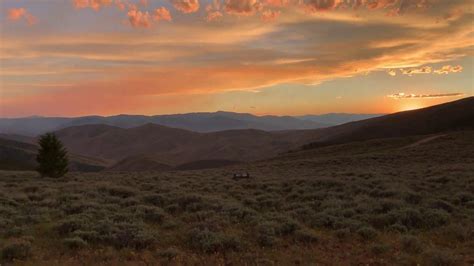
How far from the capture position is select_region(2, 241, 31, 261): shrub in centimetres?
946

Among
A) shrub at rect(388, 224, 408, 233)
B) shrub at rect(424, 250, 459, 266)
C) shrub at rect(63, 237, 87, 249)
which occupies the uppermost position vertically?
shrub at rect(63, 237, 87, 249)

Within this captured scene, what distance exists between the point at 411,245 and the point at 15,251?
405 inches

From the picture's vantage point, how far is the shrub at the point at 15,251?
31.0 ft

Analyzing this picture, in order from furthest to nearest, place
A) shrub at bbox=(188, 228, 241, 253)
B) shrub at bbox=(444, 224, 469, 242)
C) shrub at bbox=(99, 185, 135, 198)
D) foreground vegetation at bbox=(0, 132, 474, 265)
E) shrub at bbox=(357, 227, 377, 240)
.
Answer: shrub at bbox=(99, 185, 135, 198), shrub at bbox=(357, 227, 377, 240), shrub at bbox=(444, 224, 469, 242), shrub at bbox=(188, 228, 241, 253), foreground vegetation at bbox=(0, 132, 474, 265)

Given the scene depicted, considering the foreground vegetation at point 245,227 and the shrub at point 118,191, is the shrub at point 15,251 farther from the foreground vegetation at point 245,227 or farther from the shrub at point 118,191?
the shrub at point 118,191

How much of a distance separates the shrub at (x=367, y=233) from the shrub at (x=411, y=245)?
0.95 metres

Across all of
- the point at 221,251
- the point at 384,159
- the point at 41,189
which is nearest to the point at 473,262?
the point at 221,251

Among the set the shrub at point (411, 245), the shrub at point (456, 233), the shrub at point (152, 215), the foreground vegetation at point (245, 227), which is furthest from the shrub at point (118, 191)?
the shrub at point (456, 233)

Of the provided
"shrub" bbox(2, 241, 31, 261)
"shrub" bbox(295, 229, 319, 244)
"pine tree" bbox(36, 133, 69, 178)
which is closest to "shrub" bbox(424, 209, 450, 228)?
"shrub" bbox(295, 229, 319, 244)

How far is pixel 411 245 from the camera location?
10383mm

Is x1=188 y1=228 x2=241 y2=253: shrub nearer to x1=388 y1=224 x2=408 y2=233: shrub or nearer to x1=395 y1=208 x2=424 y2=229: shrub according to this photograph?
x1=388 y1=224 x2=408 y2=233: shrub

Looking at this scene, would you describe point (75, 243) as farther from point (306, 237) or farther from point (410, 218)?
point (410, 218)

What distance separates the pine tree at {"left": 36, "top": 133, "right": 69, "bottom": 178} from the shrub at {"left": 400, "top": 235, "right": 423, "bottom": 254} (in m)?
30.4

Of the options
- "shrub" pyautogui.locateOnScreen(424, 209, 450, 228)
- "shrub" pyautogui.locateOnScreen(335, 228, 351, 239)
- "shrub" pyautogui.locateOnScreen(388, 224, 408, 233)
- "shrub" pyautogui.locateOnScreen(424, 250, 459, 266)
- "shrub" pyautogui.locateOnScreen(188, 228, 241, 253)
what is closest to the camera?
"shrub" pyautogui.locateOnScreen(424, 250, 459, 266)
